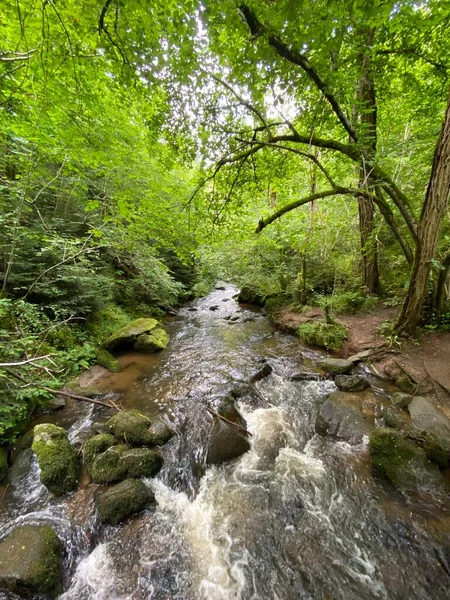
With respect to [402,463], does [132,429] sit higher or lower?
lower

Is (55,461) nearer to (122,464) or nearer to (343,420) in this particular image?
(122,464)

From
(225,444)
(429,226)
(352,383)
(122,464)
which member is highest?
(429,226)

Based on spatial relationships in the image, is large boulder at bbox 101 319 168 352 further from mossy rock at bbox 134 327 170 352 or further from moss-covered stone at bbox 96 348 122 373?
moss-covered stone at bbox 96 348 122 373

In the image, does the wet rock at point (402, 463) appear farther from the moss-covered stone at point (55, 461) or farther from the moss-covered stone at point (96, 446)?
the moss-covered stone at point (55, 461)

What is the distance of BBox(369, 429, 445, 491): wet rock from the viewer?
3080 mm

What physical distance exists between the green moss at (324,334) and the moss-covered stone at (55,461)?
247 inches

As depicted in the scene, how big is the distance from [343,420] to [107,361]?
580cm

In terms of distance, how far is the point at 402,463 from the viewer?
127 inches

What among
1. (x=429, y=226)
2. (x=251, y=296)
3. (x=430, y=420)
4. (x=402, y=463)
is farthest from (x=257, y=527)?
(x=251, y=296)

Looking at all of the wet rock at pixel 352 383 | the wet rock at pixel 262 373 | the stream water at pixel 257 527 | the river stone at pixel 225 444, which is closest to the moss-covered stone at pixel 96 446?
the stream water at pixel 257 527

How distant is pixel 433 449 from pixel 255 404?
284 cm

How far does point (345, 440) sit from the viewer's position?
13.0 ft

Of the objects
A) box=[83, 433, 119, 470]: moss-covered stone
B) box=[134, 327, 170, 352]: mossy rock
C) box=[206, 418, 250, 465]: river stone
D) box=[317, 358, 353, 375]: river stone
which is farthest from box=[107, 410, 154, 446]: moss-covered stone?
box=[317, 358, 353, 375]: river stone

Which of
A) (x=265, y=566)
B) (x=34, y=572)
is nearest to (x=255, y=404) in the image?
(x=265, y=566)
